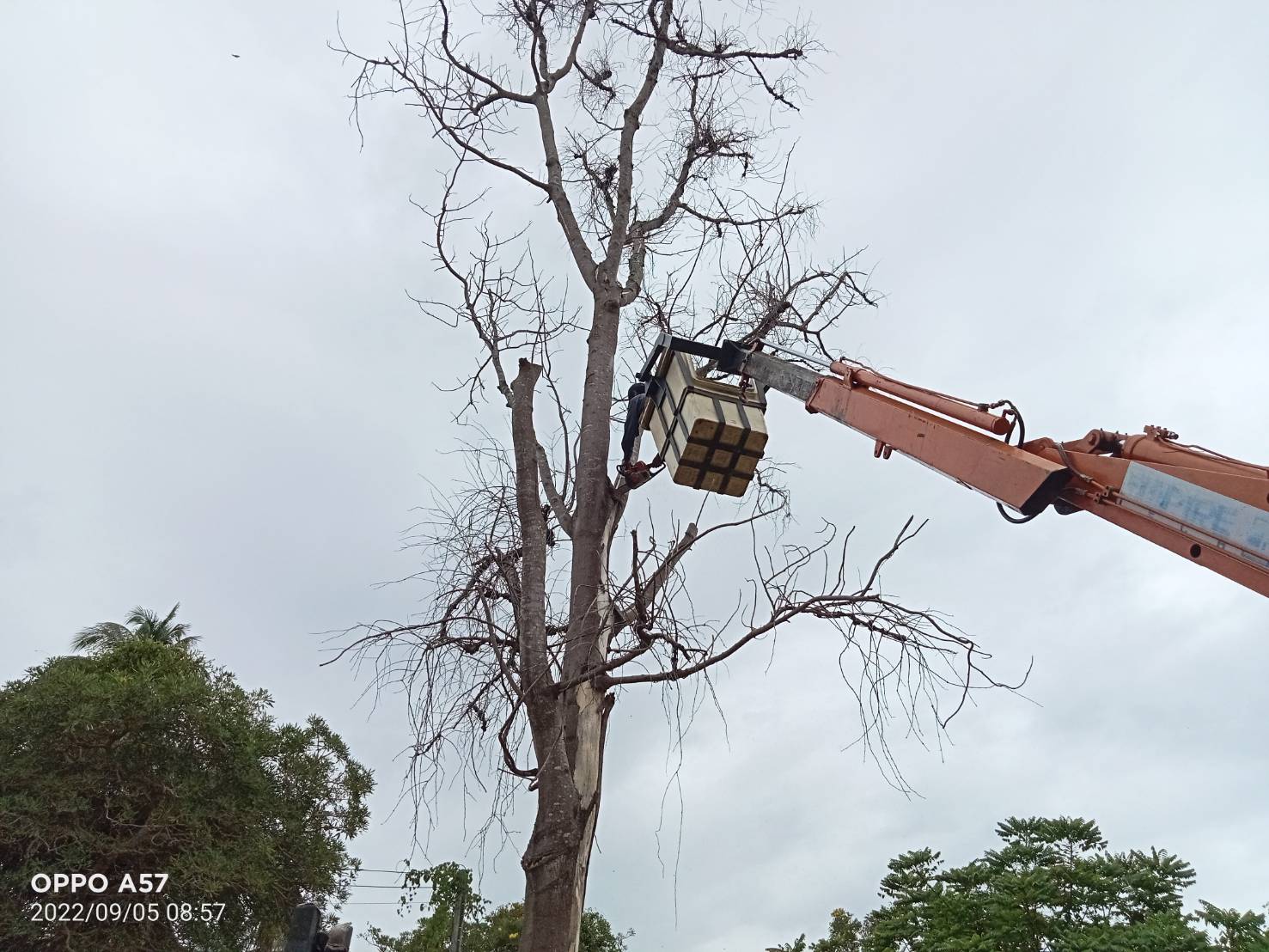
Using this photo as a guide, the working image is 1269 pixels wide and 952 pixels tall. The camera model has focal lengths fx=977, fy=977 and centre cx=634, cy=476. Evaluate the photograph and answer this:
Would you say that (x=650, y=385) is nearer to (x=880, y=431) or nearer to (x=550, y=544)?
(x=550, y=544)

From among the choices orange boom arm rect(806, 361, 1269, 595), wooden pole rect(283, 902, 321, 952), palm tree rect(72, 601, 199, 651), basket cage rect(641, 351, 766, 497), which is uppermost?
palm tree rect(72, 601, 199, 651)

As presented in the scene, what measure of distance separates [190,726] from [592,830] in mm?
9041

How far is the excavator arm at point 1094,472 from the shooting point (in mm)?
2633

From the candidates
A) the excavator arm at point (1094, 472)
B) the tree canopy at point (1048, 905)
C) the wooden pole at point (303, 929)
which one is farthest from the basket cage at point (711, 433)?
the tree canopy at point (1048, 905)

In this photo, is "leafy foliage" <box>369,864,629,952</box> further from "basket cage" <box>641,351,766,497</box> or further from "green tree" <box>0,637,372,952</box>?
"basket cage" <box>641,351,766,497</box>

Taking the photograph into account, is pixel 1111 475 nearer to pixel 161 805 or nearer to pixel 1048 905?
pixel 1048 905

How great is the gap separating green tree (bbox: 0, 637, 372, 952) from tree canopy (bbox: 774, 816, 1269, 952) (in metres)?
5.97

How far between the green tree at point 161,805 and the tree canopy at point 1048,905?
5.97 metres

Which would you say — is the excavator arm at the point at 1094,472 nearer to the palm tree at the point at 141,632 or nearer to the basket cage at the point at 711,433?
the basket cage at the point at 711,433

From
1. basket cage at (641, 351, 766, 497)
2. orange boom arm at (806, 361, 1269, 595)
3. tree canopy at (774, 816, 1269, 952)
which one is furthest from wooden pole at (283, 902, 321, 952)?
tree canopy at (774, 816, 1269, 952)

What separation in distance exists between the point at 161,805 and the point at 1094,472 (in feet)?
35.6

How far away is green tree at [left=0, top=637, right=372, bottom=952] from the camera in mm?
10320

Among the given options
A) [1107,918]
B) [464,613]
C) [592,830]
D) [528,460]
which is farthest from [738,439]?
[1107,918]

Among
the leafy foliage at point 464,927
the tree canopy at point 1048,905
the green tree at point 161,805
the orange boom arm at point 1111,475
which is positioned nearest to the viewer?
the orange boom arm at point 1111,475
